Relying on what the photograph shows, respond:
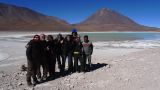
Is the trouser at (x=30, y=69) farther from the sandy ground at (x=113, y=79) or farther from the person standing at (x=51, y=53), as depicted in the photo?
the person standing at (x=51, y=53)

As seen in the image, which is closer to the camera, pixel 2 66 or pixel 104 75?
pixel 104 75

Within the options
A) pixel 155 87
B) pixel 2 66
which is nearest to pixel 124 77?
pixel 155 87

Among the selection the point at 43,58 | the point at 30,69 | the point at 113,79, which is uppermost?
the point at 43,58

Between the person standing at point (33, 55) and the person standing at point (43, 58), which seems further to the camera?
the person standing at point (43, 58)

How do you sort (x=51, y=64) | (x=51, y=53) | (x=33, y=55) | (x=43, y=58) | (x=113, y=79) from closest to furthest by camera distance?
(x=113, y=79) < (x=33, y=55) < (x=43, y=58) < (x=51, y=53) < (x=51, y=64)

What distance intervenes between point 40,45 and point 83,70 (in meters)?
1.66

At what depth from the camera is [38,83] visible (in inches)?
322

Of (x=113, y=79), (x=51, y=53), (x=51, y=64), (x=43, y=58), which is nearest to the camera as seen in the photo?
(x=113, y=79)

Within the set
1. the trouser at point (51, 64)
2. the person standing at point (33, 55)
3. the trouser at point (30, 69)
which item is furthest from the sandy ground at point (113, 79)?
the trouser at point (51, 64)

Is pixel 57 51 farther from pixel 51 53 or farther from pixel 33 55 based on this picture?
pixel 33 55

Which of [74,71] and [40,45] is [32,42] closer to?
[40,45]

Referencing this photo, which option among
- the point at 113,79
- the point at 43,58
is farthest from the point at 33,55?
the point at 113,79

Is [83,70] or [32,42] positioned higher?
[32,42]

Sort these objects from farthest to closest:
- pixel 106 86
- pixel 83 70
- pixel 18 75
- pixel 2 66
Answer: pixel 2 66, pixel 18 75, pixel 83 70, pixel 106 86
